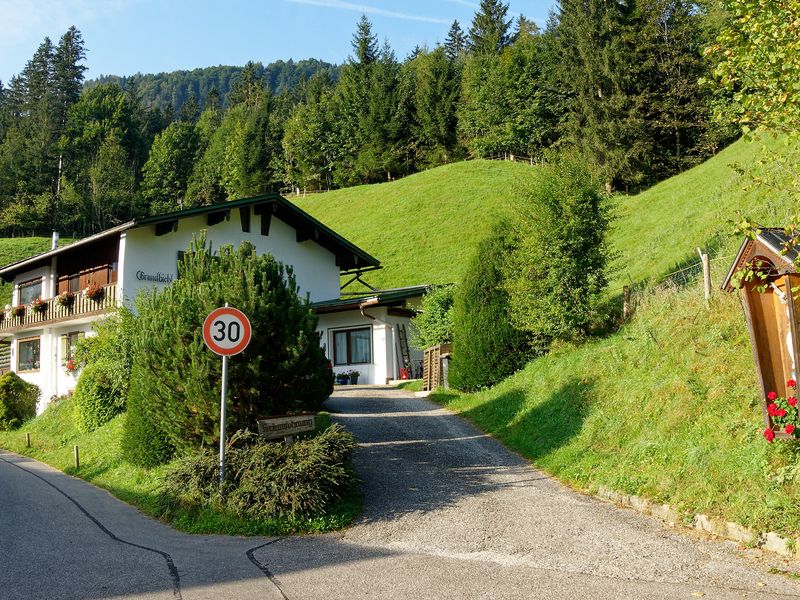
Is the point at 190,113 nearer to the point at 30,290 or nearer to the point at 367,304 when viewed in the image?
the point at 30,290

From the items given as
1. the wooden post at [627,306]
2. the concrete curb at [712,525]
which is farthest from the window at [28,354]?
the concrete curb at [712,525]

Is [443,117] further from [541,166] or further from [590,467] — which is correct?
[590,467]

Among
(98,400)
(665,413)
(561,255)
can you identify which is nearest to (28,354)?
(98,400)

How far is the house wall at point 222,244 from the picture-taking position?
76.7ft

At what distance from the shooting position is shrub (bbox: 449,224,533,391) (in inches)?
702

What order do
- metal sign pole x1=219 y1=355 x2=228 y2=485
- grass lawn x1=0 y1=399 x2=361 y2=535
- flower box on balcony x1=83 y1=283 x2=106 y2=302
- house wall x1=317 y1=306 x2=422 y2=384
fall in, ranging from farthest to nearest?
house wall x1=317 y1=306 x2=422 y2=384, flower box on balcony x1=83 y1=283 x2=106 y2=302, metal sign pole x1=219 y1=355 x2=228 y2=485, grass lawn x1=0 y1=399 x2=361 y2=535

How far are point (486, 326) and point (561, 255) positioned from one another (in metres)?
2.88

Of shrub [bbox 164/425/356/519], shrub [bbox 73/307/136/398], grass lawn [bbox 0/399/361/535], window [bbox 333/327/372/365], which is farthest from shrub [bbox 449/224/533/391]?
shrub [bbox 73/307/136/398]

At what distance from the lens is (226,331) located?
9633 mm

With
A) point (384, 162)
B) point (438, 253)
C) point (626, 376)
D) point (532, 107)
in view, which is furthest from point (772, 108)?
point (384, 162)

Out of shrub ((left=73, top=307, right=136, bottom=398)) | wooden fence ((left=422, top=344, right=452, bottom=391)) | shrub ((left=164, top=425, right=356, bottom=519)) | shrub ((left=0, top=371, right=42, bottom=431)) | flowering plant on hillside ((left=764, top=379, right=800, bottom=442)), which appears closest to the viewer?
flowering plant on hillside ((left=764, top=379, right=800, bottom=442))

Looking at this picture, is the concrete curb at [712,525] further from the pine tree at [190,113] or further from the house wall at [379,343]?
the pine tree at [190,113]

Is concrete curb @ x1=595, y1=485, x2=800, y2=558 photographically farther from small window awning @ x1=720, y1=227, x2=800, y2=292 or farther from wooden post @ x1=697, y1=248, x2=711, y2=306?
wooden post @ x1=697, y1=248, x2=711, y2=306

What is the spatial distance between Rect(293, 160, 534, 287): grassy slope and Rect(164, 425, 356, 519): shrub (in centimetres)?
2837
